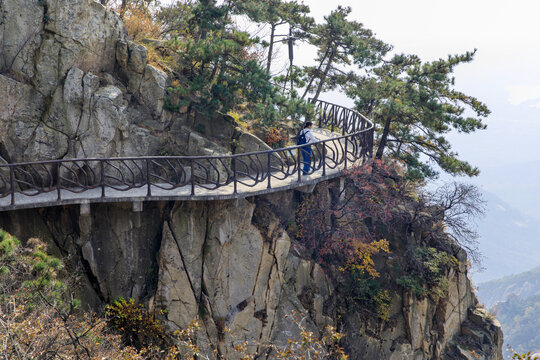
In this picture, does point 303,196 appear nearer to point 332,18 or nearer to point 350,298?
point 350,298

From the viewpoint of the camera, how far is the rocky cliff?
11.8 metres

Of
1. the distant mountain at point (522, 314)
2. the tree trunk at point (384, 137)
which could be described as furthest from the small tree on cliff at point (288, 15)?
the distant mountain at point (522, 314)

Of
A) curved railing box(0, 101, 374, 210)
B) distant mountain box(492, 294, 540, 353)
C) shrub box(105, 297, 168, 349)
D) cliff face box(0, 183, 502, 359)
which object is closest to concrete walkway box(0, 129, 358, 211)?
curved railing box(0, 101, 374, 210)

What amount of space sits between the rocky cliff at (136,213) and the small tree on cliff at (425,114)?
617 cm

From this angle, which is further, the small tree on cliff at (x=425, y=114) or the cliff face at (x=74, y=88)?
the small tree on cliff at (x=425, y=114)

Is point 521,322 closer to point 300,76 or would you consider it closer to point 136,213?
point 300,76

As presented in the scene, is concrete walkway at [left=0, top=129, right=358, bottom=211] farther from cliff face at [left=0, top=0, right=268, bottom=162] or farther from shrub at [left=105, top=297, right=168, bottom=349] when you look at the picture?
shrub at [left=105, top=297, right=168, bottom=349]

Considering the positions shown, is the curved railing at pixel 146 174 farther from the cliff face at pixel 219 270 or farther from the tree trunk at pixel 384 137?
the tree trunk at pixel 384 137

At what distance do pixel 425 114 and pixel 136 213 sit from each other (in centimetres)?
1137

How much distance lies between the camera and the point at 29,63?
12.2 meters

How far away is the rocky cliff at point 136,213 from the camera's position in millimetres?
11820

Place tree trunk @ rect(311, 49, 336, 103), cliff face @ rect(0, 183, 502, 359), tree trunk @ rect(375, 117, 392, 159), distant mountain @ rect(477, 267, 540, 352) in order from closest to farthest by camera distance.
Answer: cliff face @ rect(0, 183, 502, 359)
tree trunk @ rect(375, 117, 392, 159)
tree trunk @ rect(311, 49, 336, 103)
distant mountain @ rect(477, 267, 540, 352)

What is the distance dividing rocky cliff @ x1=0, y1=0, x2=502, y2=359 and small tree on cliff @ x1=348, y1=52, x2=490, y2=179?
6.17 metres

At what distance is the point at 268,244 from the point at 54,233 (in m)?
6.24
